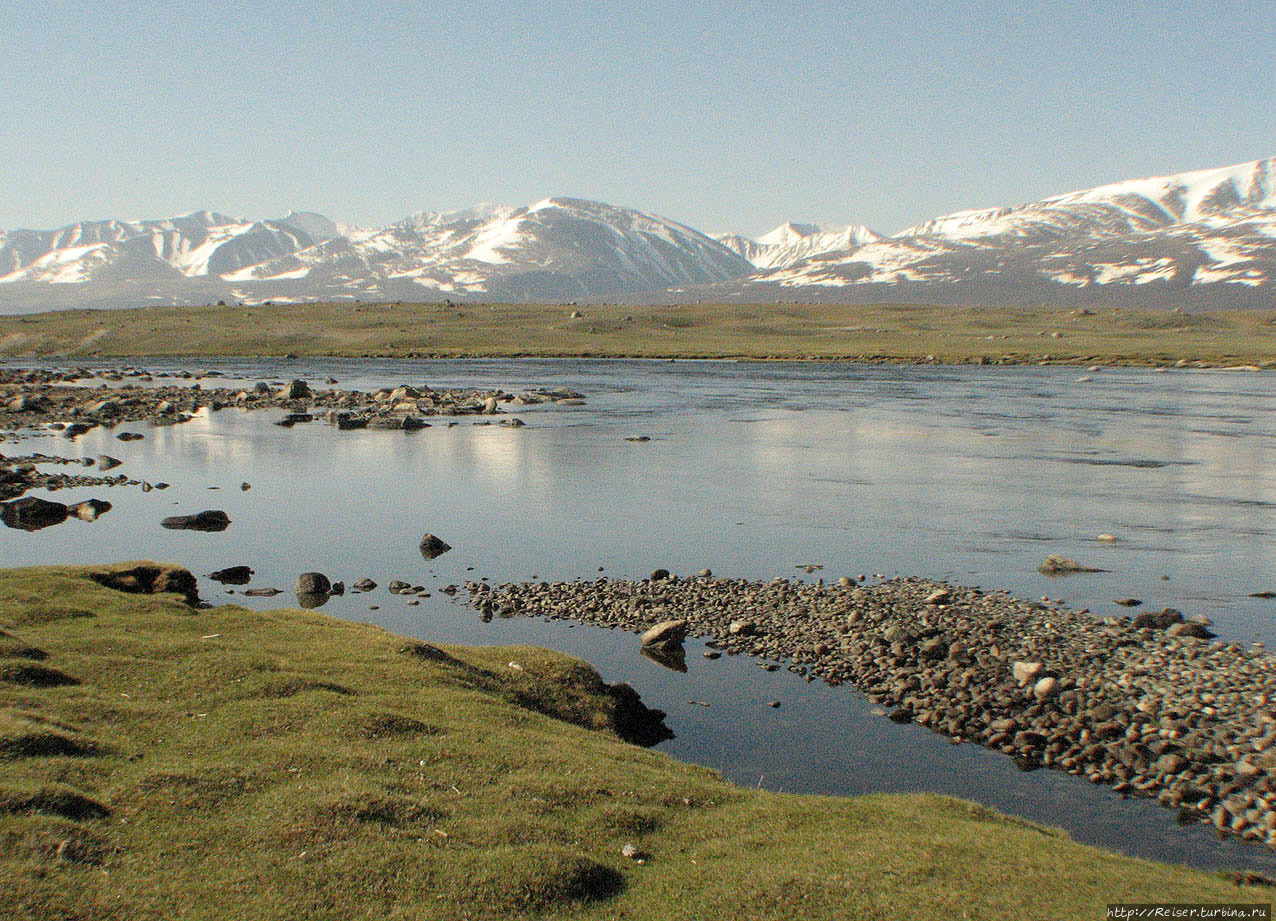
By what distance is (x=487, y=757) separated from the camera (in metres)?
14.5

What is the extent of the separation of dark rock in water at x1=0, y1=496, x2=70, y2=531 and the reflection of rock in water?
90.5ft

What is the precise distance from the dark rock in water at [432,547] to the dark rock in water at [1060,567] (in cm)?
2141

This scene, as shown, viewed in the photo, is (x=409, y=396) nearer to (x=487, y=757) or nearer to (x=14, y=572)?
(x=14, y=572)

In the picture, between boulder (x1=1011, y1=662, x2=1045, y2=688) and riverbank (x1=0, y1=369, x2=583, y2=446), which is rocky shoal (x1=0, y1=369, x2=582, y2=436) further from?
boulder (x1=1011, y1=662, x2=1045, y2=688)

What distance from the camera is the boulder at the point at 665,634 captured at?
2497 centimetres

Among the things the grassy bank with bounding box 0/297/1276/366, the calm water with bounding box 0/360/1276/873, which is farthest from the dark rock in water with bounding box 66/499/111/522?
the grassy bank with bounding box 0/297/1276/366

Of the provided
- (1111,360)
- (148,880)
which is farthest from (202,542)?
(1111,360)

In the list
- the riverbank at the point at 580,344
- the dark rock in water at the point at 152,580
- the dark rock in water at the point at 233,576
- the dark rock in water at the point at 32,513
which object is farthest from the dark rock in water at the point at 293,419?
the riverbank at the point at 580,344

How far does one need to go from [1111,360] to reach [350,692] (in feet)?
514

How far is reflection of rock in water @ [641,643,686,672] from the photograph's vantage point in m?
24.0

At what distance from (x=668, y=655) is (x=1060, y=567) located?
1582 centimetres

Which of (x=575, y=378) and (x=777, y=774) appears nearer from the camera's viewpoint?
(x=777, y=774)

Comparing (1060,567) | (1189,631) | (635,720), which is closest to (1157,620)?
(1189,631)

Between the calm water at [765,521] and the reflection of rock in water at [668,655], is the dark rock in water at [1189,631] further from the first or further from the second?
the reflection of rock in water at [668,655]
